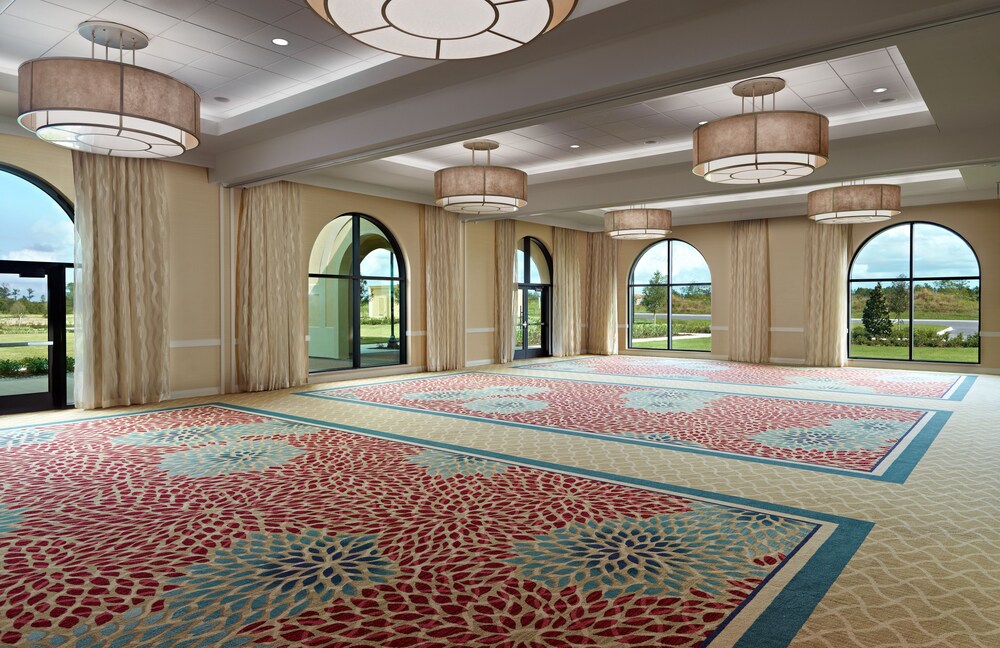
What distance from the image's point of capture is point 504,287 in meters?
15.3

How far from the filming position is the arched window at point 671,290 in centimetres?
1797

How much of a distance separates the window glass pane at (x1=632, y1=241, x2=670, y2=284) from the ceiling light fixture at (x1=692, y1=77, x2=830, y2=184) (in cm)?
1073

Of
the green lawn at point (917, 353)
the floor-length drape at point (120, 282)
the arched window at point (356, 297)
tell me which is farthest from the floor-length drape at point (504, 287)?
the green lawn at point (917, 353)

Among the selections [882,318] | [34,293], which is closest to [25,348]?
[34,293]

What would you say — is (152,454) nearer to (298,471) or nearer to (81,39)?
(298,471)

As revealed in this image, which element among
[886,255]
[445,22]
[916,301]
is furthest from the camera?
[886,255]

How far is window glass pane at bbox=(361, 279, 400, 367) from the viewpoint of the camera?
496 inches

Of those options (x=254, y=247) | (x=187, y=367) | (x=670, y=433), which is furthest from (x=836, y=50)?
(x=187, y=367)

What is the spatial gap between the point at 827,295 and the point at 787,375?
3279 millimetres

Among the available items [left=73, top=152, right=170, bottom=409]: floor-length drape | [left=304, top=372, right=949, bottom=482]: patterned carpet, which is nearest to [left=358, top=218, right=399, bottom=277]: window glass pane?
[left=304, top=372, right=949, bottom=482]: patterned carpet

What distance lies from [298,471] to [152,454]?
63.6 inches

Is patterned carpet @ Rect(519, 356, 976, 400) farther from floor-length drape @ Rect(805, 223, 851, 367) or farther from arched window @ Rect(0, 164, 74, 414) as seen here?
arched window @ Rect(0, 164, 74, 414)

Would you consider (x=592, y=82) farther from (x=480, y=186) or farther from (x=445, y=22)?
(x=480, y=186)

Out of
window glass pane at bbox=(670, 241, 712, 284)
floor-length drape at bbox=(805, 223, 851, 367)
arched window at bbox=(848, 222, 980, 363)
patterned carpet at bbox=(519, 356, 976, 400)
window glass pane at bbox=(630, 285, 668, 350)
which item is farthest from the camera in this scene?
window glass pane at bbox=(630, 285, 668, 350)
